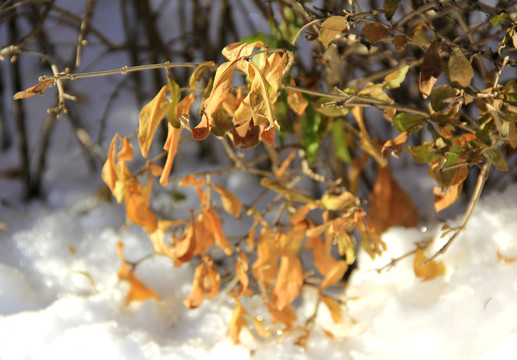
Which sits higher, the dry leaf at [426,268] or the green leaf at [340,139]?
the green leaf at [340,139]

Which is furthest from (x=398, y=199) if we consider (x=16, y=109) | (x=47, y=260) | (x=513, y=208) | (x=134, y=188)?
(x=16, y=109)

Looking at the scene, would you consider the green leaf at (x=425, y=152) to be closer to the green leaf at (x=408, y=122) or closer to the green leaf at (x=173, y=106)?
the green leaf at (x=408, y=122)

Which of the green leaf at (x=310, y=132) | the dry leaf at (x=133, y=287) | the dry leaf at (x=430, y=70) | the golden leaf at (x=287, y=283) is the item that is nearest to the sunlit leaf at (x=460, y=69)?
the dry leaf at (x=430, y=70)

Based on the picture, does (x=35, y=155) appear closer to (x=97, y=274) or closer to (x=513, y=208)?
(x=97, y=274)

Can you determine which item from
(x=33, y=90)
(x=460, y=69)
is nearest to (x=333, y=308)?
(x=460, y=69)

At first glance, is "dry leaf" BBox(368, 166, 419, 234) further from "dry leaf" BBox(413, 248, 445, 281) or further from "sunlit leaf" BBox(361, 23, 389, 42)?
"sunlit leaf" BBox(361, 23, 389, 42)

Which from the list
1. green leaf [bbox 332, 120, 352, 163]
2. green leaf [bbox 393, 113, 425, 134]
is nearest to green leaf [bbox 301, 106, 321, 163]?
green leaf [bbox 332, 120, 352, 163]
